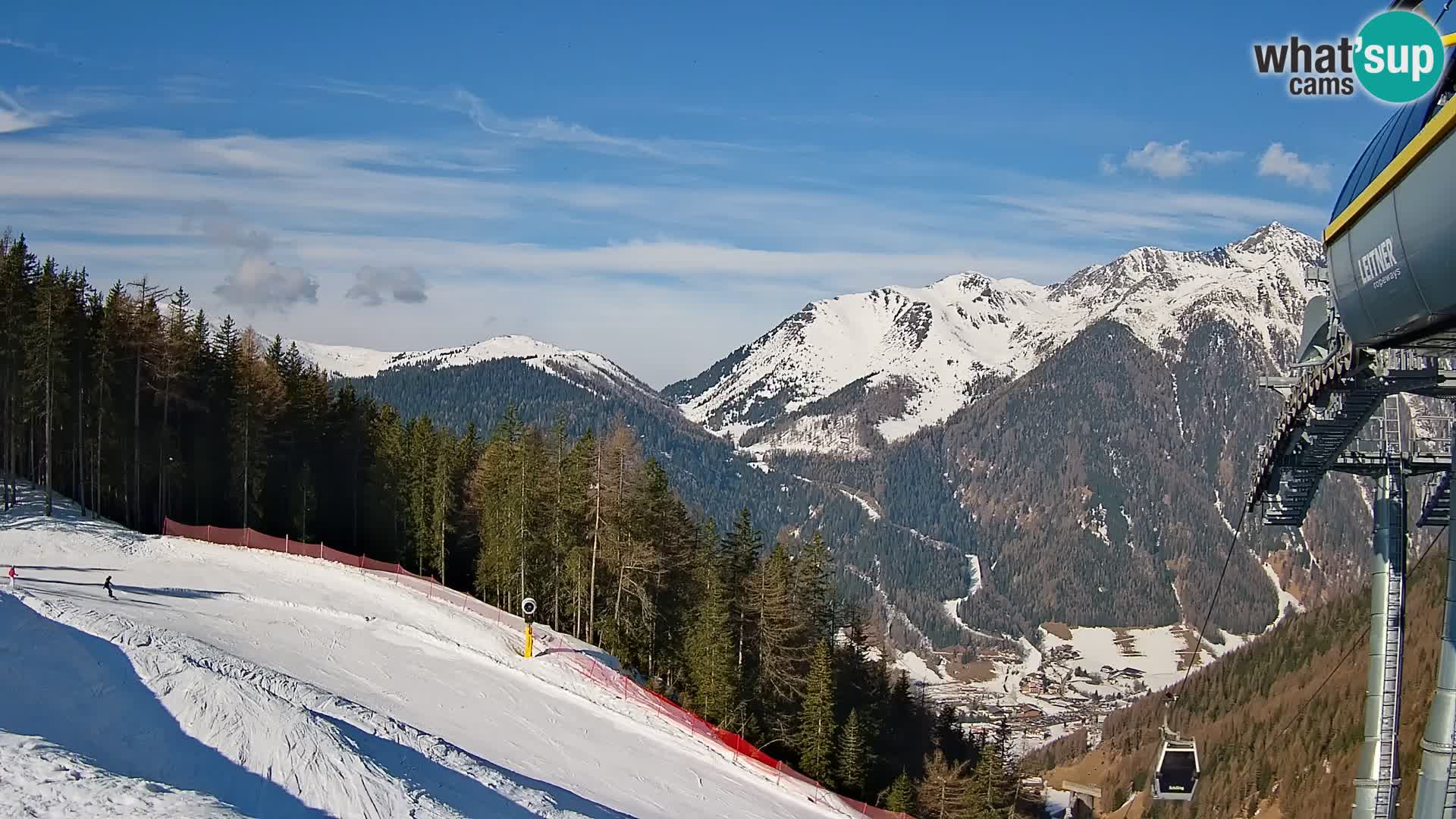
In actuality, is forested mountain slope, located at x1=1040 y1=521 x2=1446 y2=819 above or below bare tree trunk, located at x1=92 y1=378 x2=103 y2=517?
below

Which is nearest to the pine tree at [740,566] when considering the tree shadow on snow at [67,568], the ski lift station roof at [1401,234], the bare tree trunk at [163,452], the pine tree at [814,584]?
the pine tree at [814,584]

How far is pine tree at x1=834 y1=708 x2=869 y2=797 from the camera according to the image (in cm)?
4556

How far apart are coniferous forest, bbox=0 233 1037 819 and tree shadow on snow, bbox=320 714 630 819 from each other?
63.0 feet

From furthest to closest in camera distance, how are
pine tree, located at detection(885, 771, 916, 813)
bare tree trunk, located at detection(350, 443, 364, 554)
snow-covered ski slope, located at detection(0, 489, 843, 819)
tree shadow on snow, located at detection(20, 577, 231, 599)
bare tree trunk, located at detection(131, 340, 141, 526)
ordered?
bare tree trunk, located at detection(350, 443, 364, 554)
bare tree trunk, located at detection(131, 340, 141, 526)
pine tree, located at detection(885, 771, 916, 813)
tree shadow on snow, located at detection(20, 577, 231, 599)
snow-covered ski slope, located at detection(0, 489, 843, 819)

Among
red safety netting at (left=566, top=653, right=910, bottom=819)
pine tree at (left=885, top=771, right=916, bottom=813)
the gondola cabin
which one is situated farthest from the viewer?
pine tree at (left=885, top=771, right=916, bottom=813)

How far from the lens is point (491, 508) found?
5559cm

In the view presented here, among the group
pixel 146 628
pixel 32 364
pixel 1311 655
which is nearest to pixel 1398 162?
pixel 146 628

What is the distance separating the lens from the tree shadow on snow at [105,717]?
1920 cm

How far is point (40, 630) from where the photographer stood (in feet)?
82.1

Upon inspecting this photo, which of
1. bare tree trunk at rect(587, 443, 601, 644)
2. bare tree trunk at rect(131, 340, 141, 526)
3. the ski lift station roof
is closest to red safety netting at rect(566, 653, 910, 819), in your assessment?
bare tree trunk at rect(587, 443, 601, 644)

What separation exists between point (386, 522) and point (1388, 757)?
5270 centimetres

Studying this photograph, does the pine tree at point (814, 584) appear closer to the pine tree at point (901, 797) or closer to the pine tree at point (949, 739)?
the pine tree at point (901, 797)

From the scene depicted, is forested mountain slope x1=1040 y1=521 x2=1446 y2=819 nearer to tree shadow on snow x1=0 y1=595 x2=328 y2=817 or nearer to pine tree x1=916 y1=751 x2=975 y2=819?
pine tree x1=916 y1=751 x2=975 y2=819

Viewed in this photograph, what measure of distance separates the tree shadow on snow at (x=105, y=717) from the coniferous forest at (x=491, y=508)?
23620 millimetres
